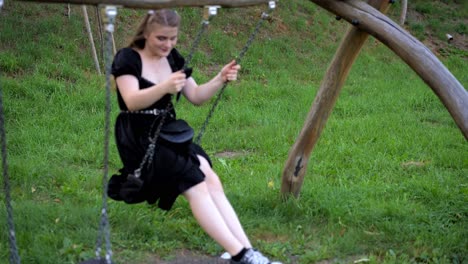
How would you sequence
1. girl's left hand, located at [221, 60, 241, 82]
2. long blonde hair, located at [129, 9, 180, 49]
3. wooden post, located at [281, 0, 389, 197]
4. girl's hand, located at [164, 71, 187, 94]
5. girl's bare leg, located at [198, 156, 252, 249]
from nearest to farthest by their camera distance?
1. girl's hand, located at [164, 71, 187, 94]
2. long blonde hair, located at [129, 9, 180, 49]
3. girl's bare leg, located at [198, 156, 252, 249]
4. girl's left hand, located at [221, 60, 241, 82]
5. wooden post, located at [281, 0, 389, 197]

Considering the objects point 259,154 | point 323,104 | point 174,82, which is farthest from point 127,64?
point 259,154

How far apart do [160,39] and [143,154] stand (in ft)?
2.00

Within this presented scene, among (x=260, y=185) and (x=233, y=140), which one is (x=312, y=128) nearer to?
(x=260, y=185)

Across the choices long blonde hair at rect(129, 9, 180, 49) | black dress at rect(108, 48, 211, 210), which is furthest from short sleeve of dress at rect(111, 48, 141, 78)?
long blonde hair at rect(129, 9, 180, 49)

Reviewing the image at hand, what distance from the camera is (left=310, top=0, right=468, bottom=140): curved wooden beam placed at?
144 inches

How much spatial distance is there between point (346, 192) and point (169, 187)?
178cm

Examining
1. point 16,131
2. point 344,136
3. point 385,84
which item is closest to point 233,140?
point 344,136

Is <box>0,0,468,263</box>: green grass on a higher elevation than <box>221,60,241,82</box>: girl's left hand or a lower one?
lower

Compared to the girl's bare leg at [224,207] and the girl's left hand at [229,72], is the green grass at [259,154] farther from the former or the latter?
the girl's left hand at [229,72]

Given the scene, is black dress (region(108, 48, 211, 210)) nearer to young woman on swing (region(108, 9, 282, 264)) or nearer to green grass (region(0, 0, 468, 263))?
young woman on swing (region(108, 9, 282, 264))

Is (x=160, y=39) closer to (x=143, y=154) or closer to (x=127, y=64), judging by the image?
(x=127, y=64)

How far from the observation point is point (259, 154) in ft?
19.4

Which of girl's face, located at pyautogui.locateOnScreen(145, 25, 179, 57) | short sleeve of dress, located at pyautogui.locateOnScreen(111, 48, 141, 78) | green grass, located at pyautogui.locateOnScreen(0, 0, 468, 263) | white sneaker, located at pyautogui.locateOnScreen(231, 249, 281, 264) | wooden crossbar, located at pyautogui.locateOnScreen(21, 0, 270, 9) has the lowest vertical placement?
green grass, located at pyautogui.locateOnScreen(0, 0, 468, 263)

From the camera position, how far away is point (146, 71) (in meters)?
3.42
